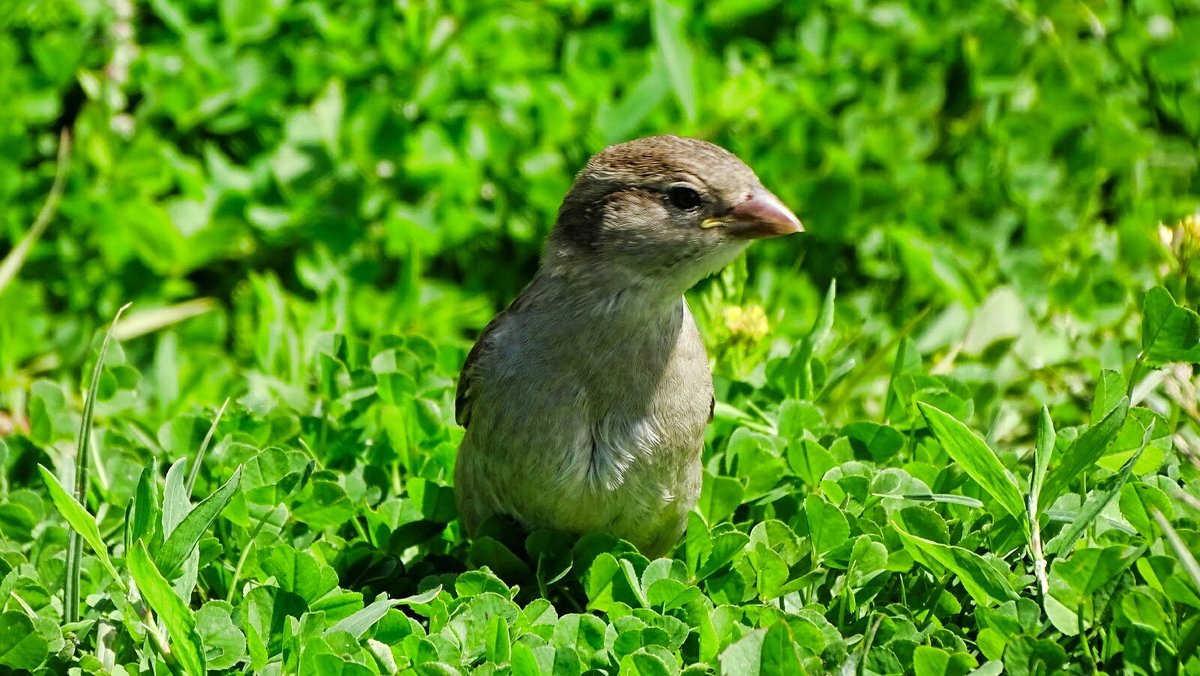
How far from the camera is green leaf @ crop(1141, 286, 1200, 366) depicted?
3.56 meters

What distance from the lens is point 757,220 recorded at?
376cm

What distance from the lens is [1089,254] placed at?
5.69m

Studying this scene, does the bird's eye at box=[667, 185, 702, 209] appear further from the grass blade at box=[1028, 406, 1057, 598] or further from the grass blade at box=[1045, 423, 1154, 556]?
the grass blade at box=[1045, 423, 1154, 556]

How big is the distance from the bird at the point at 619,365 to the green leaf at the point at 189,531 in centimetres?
86

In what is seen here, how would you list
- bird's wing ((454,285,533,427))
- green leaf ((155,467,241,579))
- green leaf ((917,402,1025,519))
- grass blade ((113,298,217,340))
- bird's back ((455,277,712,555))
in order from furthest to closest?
1. grass blade ((113,298,217,340))
2. bird's wing ((454,285,533,427))
3. bird's back ((455,277,712,555))
4. green leaf ((917,402,1025,519))
5. green leaf ((155,467,241,579))

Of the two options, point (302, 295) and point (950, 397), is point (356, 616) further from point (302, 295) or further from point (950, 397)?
point (302, 295)

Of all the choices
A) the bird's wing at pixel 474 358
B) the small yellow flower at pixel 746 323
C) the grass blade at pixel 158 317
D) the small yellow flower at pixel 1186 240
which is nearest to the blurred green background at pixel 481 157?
the grass blade at pixel 158 317

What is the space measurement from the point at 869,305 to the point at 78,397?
312cm

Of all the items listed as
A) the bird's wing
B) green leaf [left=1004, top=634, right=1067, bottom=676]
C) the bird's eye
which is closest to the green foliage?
green leaf [left=1004, top=634, right=1067, bottom=676]

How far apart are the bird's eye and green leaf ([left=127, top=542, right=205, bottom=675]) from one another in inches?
64.3

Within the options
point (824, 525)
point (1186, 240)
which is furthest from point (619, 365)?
point (1186, 240)

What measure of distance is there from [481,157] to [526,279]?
58 centimetres

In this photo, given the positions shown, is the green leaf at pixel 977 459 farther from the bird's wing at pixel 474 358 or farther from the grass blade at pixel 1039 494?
the bird's wing at pixel 474 358

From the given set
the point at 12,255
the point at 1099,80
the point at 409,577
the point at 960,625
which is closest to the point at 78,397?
the point at 12,255
